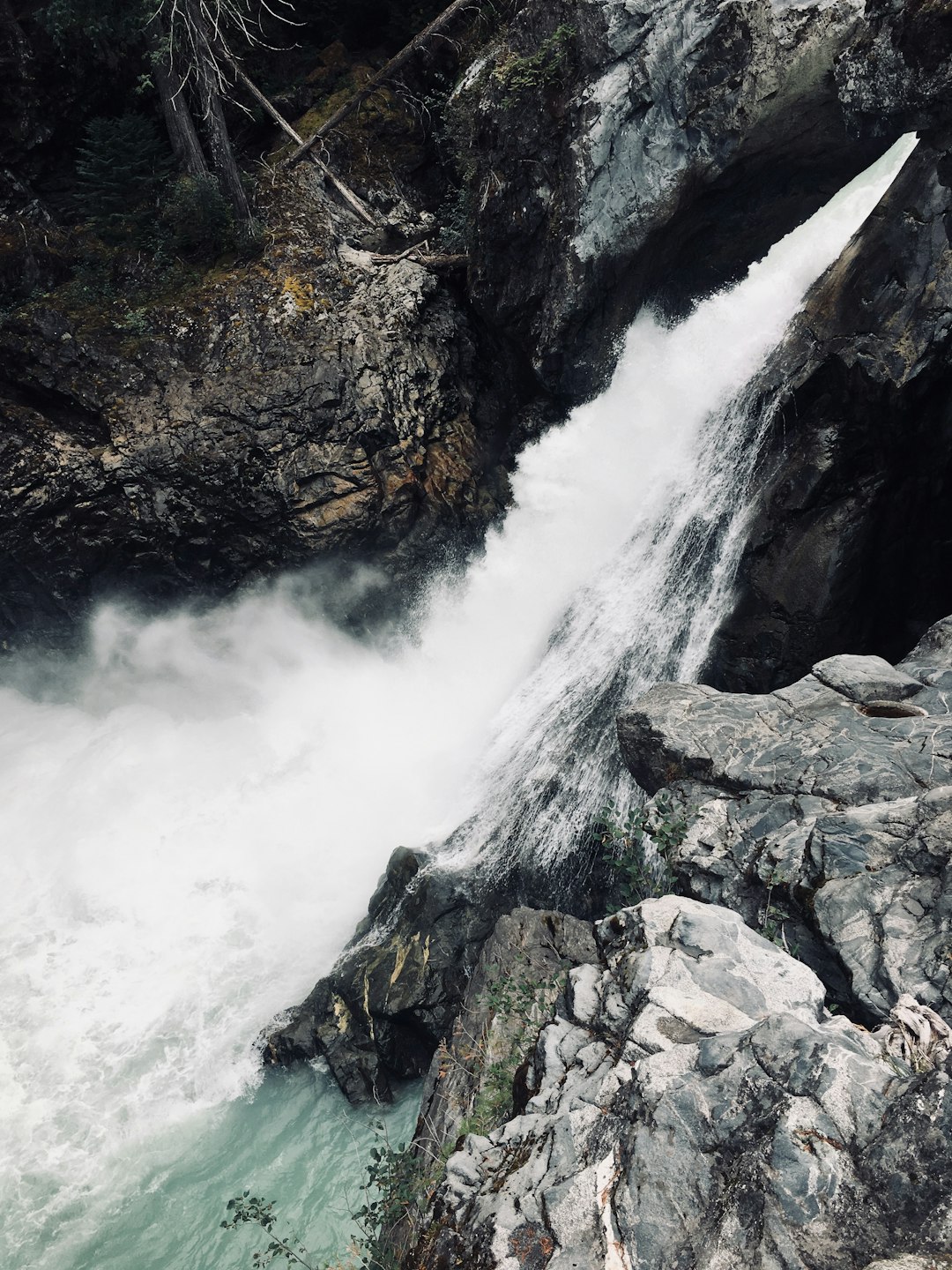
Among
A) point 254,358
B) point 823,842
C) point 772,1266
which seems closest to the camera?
point 772,1266

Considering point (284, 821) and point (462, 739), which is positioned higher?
point (284, 821)

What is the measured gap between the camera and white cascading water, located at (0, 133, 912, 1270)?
8672 millimetres

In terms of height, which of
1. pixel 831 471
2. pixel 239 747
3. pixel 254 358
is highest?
pixel 254 358

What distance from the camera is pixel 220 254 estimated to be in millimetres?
14617

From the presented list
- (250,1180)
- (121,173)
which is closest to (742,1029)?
(250,1180)

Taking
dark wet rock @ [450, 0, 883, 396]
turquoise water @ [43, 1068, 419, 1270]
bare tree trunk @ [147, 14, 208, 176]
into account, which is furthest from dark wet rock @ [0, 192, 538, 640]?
turquoise water @ [43, 1068, 419, 1270]

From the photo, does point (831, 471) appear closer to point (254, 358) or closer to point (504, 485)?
point (504, 485)

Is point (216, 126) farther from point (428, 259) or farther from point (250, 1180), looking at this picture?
point (250, 1180)

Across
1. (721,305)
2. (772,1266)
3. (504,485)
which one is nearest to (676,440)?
(721,305)

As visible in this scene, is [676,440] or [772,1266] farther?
[676,440]

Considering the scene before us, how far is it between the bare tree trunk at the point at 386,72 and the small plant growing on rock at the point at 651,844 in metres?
14.6

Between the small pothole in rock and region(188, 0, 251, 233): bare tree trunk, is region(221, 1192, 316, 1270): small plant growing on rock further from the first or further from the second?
region(188, 0, 251, 233): bare tree trunk

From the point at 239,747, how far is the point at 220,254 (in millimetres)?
9462

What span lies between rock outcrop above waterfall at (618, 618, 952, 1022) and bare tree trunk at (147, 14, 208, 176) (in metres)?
13.6
